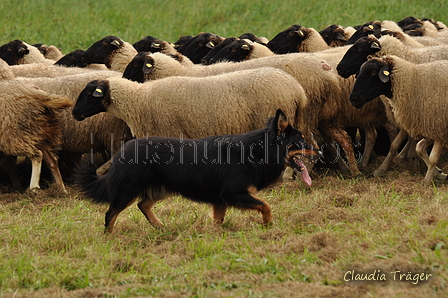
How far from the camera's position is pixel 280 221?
5168 millimetres

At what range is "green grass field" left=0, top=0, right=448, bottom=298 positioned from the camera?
369 centimetres

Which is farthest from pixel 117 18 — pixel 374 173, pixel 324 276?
pixel 324 276

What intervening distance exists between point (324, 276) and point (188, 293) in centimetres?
86

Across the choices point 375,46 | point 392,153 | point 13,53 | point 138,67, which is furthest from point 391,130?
point 13,53

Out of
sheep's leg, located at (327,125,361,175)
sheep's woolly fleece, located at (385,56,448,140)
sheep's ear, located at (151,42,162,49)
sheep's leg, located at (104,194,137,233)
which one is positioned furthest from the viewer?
sheep's ear, located at (151,42,162,49)

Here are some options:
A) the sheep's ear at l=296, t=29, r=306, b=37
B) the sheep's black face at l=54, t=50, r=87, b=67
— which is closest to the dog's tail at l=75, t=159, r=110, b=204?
the sheep's black face at l=54, t=50, r=87, b=67

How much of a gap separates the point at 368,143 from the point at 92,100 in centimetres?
376

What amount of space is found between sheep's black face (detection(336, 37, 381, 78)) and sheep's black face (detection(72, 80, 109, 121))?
301cm

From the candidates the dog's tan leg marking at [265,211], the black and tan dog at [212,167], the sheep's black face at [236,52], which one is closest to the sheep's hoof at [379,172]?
the black and tan dog at [212,167]

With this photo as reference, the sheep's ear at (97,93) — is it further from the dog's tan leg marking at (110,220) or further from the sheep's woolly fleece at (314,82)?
the dog's tan leg marking at (110,220)

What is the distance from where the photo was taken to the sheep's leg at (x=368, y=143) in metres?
8.16

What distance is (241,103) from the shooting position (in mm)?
7055

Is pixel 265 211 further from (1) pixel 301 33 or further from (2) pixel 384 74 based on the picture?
(1) pixel 301 33

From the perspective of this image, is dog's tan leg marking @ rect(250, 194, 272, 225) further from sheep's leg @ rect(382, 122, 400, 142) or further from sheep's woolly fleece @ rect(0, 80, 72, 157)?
sheep's leg @ rect(382, 122, 400, 142)
